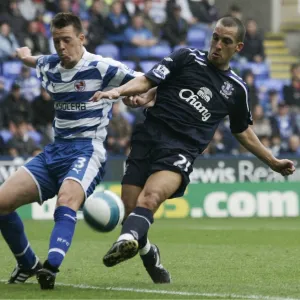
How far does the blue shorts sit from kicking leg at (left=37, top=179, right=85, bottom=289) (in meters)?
0.12

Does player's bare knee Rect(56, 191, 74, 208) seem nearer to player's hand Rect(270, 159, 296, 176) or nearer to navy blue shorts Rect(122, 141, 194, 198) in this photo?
navy blue shorts Rect(122, 141, 194, 198)

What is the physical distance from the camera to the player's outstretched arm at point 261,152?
27.8 feet

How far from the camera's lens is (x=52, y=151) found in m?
8.23

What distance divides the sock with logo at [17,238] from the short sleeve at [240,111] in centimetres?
200

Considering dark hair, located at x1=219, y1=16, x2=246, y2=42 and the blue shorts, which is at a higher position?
dark hair, located at x1=219, y1=16, x2=246, y2=42

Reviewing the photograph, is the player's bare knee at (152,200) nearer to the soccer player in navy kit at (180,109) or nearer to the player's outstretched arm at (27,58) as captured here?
the soccer player in navy kit at (180,109)

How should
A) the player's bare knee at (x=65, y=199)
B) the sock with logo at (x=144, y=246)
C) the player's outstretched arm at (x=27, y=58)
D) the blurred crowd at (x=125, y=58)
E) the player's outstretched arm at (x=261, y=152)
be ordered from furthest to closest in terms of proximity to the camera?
the blurred crowd at (x=125, y=58), the player's outstretched arm at (x=27, y=58), the player's outstretched arm at (x=261, y=152), the sock with logo at (x=144, y=246), the player's bare knee at (x=65, y=199)

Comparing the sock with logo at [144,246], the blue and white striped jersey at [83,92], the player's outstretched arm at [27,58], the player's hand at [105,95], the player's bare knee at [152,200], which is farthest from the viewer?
the player's outstretched arm at [27,58]

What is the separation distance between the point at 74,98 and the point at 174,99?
848 mm

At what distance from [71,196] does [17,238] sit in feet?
2.55

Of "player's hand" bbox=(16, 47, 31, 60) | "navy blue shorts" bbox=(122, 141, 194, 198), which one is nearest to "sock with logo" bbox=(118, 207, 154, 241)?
"navy blue shorts" bbox=(122, 141, 194, 198)

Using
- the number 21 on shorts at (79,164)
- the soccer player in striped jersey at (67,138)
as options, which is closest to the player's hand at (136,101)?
the soccer player in striped jersey at (67,138)

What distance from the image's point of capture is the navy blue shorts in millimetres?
7820

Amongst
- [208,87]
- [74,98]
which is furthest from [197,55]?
[74,98]
